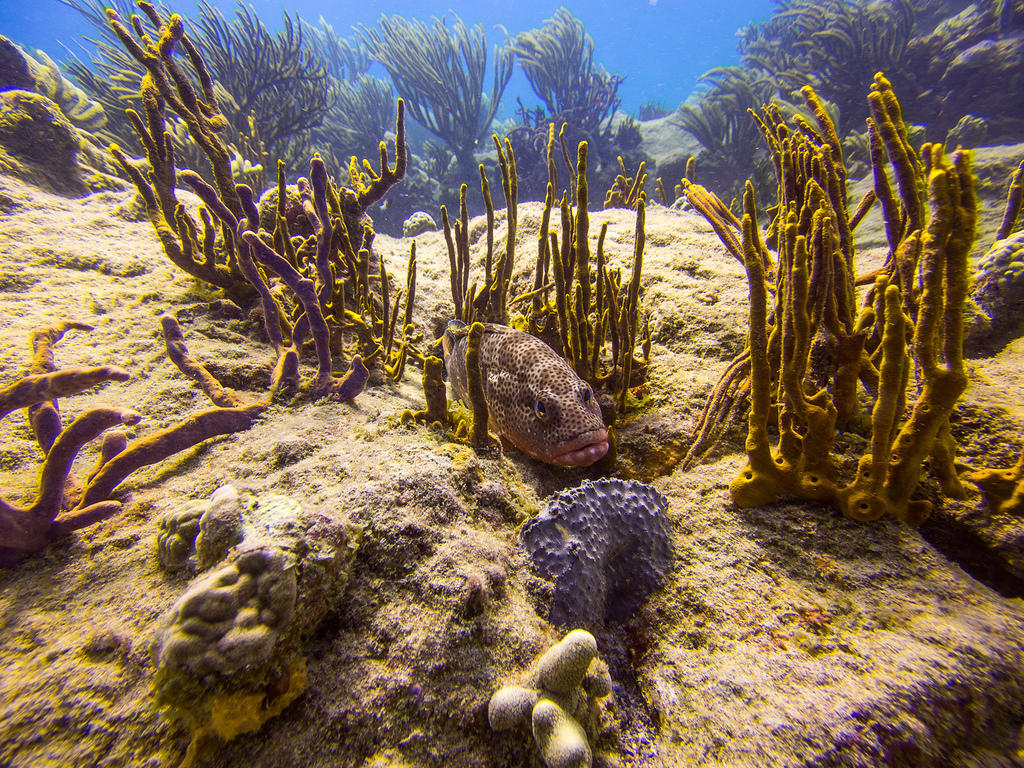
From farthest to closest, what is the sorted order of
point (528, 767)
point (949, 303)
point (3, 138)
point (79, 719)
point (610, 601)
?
point (3, 138) → point (610, 601) → point (949, 303) → point (528, 767) → point (79, 719)

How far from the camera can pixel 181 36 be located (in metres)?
2.72

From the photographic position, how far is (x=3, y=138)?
14.0 ft

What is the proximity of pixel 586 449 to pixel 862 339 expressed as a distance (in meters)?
1.22

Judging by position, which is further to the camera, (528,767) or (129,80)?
(129,80)

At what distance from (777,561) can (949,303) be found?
106cm

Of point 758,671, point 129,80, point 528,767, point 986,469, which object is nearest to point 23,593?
point 528,767

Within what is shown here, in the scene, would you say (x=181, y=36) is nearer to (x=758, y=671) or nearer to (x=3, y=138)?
(x=3, y=138)

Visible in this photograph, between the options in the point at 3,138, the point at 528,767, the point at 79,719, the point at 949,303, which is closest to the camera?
the point at 79,719

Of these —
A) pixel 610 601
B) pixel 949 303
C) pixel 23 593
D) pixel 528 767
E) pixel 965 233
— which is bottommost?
pixel 528 767

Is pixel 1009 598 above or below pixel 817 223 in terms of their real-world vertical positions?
below

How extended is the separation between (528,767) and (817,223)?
88.2 inches

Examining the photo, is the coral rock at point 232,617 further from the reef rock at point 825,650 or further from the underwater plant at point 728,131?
the underwater plant at point 728,131

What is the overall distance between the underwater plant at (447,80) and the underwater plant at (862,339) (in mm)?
12072

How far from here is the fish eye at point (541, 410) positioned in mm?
1952
